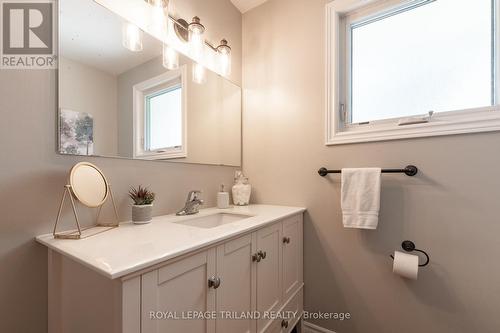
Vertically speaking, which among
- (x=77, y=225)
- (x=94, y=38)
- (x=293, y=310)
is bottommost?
(x=293, y=310)

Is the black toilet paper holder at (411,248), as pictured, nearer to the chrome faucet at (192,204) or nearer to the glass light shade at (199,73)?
the chrome faucet at (192,204)

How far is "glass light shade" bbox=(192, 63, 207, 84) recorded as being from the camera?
138 centimetres

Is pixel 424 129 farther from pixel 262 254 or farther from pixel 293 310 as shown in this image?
→ pixel 293 310

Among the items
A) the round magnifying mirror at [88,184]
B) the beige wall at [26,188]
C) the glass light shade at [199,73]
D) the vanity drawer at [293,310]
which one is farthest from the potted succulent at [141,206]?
the vanity drawer at [293,310]

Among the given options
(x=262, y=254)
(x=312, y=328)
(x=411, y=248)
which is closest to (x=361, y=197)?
(x=411, y=248)

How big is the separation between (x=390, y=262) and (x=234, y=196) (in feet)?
3.35

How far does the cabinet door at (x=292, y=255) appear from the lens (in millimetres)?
1242

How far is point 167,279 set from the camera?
24.2 inches

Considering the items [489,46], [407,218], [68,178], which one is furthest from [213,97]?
[489,46]

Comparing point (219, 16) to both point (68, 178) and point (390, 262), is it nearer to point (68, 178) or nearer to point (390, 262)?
point (68, 178)

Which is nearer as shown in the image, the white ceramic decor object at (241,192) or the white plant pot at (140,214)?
the white plant pot at (140,214)

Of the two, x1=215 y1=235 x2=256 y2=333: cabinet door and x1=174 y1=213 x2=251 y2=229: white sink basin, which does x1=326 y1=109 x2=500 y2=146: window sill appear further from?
x1=215 y1=235 x2=256 y2=333: cabinet door

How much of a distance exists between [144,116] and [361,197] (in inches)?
47.9

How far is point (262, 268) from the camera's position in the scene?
1031 millimetres
